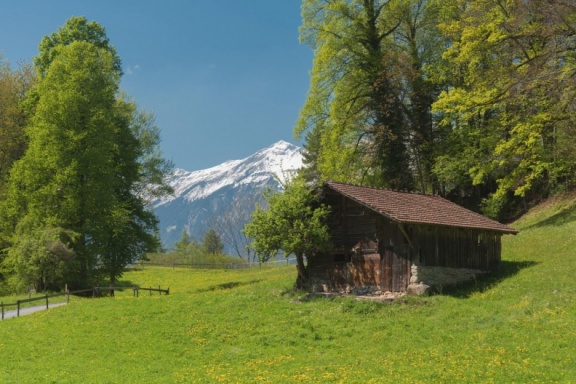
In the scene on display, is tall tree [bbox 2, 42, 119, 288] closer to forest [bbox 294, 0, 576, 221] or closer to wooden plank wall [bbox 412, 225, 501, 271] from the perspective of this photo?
forest [bbox 294, 0, 576, 221]

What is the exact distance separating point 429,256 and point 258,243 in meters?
9.00

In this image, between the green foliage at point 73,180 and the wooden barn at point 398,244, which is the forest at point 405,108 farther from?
the green foliage at point 73,180

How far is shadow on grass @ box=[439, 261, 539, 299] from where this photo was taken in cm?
2666

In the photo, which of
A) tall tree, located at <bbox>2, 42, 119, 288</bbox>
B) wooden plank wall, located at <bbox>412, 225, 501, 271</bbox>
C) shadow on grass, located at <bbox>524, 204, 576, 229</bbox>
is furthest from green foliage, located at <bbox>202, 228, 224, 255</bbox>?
wooden plank wall, located at <bbox>412, 225, 501, 271</bbox>

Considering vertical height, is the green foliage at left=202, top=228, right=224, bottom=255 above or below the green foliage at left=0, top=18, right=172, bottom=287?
below

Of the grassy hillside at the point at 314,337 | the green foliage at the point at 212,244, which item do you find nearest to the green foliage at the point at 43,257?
the grassy hillside at the point at 314,337

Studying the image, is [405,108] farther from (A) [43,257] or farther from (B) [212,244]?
(B) [212,244]

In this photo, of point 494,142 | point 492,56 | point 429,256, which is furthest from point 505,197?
point 429,256

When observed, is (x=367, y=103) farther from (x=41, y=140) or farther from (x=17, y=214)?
(x=17, y=214)

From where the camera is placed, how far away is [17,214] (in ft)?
135

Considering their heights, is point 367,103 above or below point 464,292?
above

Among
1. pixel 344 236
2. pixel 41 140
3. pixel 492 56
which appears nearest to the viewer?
pixel 344 236

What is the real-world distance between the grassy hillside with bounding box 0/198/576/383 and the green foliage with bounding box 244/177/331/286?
275cm

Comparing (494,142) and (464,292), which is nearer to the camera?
(464,292)
